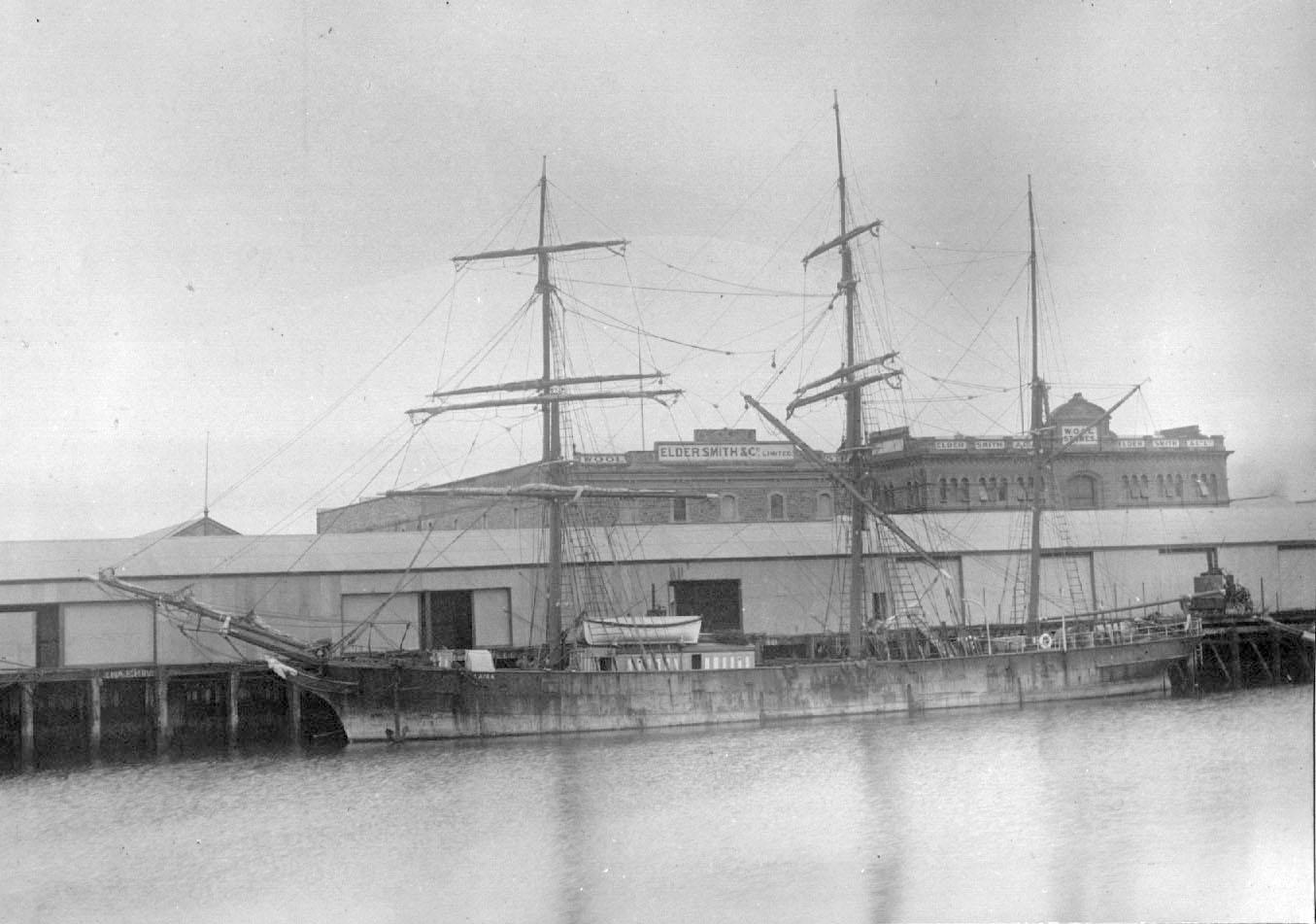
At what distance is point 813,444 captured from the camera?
46906mm

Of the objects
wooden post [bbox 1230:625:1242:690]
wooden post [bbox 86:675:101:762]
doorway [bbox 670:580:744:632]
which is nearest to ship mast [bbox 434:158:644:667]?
doorway [bbox 670:580:744:632]

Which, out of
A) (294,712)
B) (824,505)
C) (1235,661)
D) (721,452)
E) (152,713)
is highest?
(721,452)

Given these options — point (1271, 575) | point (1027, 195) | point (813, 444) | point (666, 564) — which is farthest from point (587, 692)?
point (1271, 575)

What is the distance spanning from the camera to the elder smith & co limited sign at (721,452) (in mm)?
52375

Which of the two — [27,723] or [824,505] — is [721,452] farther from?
[27,723]

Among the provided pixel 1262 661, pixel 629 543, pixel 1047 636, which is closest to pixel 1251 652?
pixel 1262 661

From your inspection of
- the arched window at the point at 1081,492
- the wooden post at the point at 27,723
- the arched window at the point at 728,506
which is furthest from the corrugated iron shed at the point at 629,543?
the arched window at the point at 1081,492

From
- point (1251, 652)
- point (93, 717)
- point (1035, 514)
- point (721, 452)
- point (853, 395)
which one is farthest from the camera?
point (721, 452)

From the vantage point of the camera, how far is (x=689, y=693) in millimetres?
31234

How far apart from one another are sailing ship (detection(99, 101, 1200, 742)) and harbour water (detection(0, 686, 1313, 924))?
261 cm

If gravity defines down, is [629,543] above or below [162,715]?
above

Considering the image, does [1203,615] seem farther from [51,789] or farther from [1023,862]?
[51,789]

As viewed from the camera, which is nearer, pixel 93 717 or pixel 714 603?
pixel 93 717

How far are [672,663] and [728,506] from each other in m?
22.4
